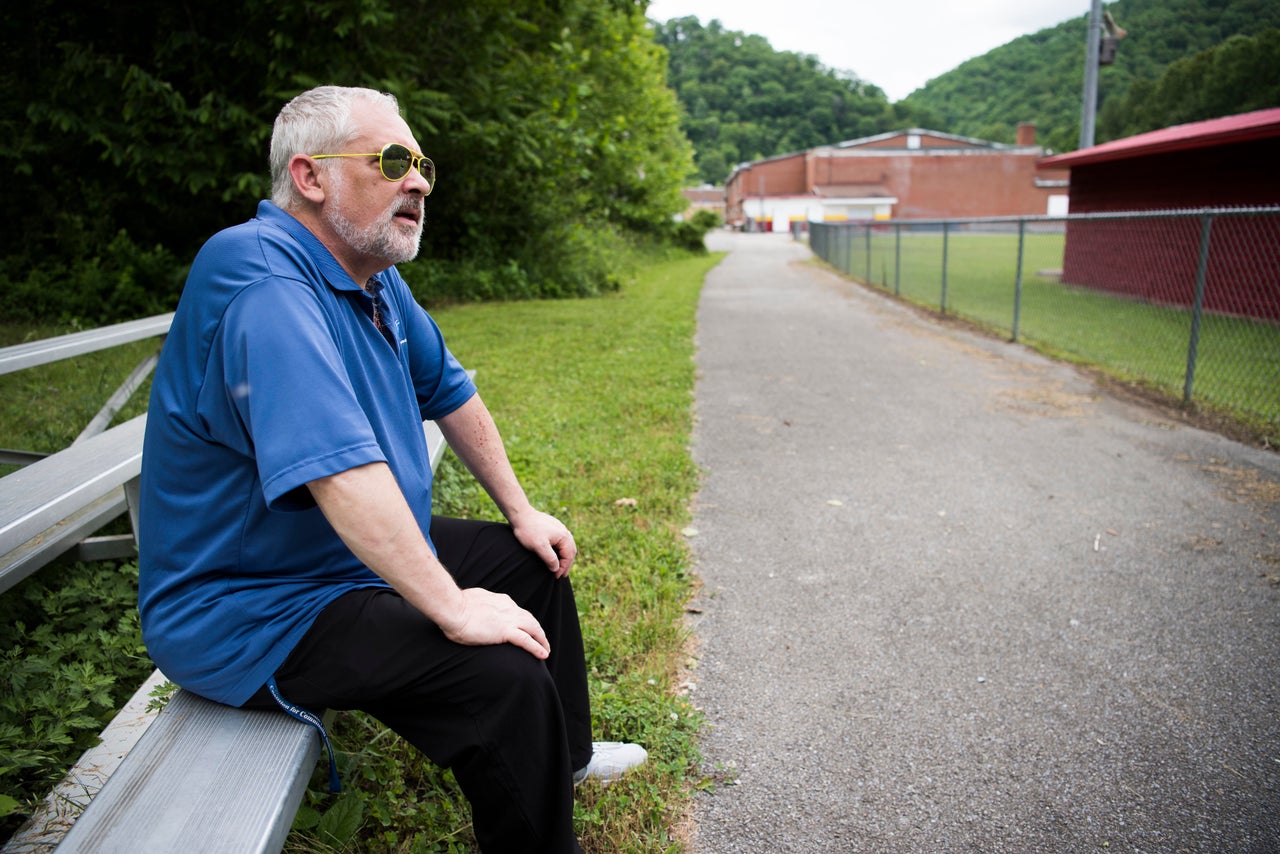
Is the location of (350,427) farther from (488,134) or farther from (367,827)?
(488,134)

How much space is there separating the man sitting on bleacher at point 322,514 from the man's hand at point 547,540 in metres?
0.39

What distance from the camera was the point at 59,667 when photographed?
102 inches

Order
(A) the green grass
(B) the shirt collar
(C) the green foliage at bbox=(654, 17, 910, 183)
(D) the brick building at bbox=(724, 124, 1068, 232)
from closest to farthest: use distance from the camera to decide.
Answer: (B) the shirt collar
(A) the green grass
(D) the brick building at bbox=(724, 124, 1068, 232)
(C) the green foliage at bbox=(654, 17, 910, 183)

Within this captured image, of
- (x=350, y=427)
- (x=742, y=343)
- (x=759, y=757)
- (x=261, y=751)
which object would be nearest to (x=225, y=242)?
(x=350, y=427)

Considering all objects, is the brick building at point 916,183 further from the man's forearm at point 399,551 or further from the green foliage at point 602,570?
the man's forearm at point 399,551

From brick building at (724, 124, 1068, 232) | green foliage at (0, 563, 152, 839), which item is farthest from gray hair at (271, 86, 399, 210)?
Result: brick building at (724, 124, 1068, 232)

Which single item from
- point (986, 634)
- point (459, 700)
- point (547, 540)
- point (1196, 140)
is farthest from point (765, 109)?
point (459, 700)

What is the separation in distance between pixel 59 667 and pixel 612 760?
172 cm

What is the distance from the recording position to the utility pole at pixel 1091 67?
1497 cm

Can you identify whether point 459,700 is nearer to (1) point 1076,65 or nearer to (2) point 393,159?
(2) point 393,159

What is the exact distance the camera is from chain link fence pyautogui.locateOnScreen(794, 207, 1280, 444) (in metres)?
7.29

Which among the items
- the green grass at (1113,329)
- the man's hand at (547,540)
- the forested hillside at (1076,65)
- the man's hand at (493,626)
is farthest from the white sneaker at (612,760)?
the forested hillside at (1076,65)

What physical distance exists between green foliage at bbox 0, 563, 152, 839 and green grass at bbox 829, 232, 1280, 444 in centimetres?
658

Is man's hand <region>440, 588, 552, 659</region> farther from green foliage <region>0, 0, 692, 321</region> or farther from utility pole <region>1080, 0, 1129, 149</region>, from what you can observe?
utility pole <region>1080, 0, 1129, 149</region>
